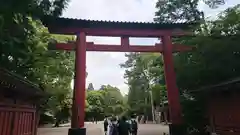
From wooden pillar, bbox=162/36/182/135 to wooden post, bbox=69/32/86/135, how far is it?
5.03m

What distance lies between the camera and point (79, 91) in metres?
12.2

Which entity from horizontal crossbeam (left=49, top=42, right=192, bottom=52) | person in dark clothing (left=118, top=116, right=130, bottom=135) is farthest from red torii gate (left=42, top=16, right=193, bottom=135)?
person in dark clothing (left=118, top=116, right=130, bottom=135)

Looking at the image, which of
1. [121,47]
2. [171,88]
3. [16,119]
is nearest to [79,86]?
[121,47]

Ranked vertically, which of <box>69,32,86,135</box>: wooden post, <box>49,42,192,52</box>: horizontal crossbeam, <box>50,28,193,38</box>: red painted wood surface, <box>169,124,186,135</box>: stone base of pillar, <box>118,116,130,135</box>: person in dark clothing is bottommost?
<box>169,124,186,135</box>: stone base of pillar

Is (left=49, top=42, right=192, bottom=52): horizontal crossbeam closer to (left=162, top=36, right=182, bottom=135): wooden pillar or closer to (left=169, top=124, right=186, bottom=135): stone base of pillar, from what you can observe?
(left=162, top=36, right=182, bottom=135): wooden pillar

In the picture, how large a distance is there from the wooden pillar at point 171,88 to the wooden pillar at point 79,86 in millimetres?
5032

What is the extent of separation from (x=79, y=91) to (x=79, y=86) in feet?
0.91

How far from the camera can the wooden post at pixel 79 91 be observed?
11805mm

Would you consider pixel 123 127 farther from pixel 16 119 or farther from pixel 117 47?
pixel 117 47

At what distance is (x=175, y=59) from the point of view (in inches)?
594

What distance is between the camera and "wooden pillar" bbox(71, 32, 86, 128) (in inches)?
468

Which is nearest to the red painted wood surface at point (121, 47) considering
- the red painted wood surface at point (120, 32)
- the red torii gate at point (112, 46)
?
the red torii gate at point (112, 46)

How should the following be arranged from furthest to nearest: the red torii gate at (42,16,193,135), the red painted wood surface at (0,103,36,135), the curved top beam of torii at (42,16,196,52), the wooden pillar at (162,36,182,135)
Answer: the curved top beam of torii at (42,16,196,52) < the wooden pillar at (162,36,182,135) < the red torii gate at (42,16,193,135) < the red painted wood surface at (0,103,36,135)

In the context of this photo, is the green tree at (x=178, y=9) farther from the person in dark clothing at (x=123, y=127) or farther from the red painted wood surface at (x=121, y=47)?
the person in dark clothing at (x=123, y=127)
